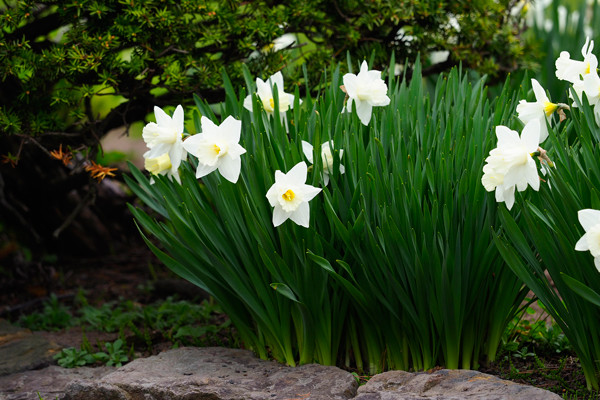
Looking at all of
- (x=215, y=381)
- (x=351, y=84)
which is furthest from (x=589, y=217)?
(x=215, y=381)

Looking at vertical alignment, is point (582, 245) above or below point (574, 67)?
below

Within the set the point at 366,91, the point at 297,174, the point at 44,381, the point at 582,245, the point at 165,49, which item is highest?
the point at 165,49

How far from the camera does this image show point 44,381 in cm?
239

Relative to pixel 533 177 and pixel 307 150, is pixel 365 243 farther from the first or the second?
pixel 533 177

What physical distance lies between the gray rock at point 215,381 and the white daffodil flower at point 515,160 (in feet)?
2.26

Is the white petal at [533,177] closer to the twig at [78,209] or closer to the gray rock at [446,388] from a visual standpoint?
the gray rock at [446,388]

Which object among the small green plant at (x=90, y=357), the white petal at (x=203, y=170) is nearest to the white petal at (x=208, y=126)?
the white petal at (x=203, y=170)

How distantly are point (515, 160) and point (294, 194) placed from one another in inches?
22.5

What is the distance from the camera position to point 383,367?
211 cm

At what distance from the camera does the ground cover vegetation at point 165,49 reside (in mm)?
2547

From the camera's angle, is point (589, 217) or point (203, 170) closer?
point (589, 217)

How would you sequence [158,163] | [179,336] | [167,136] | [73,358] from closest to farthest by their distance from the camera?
[167,136] → [158,163] → [73,358] → [179,336]

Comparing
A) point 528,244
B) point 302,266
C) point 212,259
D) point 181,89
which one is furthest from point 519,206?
point 181,89

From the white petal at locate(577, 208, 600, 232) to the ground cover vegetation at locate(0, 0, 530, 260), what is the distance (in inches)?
56.2
